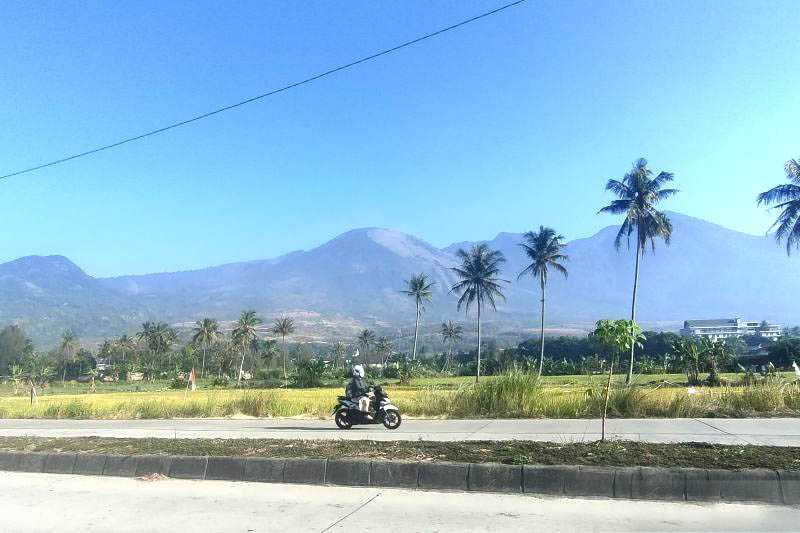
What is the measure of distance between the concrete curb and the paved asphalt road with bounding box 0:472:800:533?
21 centimetres

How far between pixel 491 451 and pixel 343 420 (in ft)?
22.3

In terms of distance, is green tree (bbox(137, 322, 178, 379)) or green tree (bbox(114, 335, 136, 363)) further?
green tree (bbox(114, 335, 136, 363))

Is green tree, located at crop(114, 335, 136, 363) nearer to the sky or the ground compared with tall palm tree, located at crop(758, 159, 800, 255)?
nearer to the ground

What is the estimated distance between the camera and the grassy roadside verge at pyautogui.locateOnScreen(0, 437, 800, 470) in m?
7.29

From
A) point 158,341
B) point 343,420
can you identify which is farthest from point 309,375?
point 158,341

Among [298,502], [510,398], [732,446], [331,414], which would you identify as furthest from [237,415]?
[732,446]

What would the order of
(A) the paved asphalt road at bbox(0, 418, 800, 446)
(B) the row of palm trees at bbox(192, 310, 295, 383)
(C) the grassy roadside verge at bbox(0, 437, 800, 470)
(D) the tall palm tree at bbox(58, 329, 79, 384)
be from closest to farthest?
(C) the grassy roadside verge at bbox(0, 437, 800, 470)
(A) the paved asphalt road at bbox(0, 418, 800, 446)
(B) the row of palm trees at bbox(192, 310, 295, 383)
(D) the tall palm tree at bbox(58, 329, 79, 384)

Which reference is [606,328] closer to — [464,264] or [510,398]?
[510,398]

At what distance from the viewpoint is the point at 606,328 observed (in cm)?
896

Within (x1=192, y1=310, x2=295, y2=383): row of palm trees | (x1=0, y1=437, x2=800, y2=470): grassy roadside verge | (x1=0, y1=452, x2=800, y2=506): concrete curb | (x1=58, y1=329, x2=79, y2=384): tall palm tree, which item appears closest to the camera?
(x1=0, y1=452, x2=800, y2=506): concrete curb

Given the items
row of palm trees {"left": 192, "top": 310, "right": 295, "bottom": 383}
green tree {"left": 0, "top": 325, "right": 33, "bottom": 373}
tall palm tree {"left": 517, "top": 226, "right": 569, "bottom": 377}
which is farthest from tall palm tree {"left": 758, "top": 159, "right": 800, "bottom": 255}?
green tree {"left": 0, "top": 325, "right": 33, "bottom": 373}

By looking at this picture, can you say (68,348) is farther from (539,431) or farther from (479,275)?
(539,431)

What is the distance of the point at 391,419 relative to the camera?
46.5 ft

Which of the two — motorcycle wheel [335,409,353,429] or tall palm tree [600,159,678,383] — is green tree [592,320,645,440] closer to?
motorcycle wheel [335,409,353,429]
